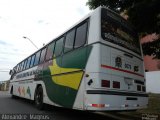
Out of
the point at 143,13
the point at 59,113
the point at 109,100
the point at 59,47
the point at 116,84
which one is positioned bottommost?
the point at 59,113

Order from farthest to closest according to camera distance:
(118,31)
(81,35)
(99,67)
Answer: (118,31), (81,35), (99,67)

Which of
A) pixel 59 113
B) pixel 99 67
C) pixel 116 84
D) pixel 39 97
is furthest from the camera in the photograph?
pixel 39 97

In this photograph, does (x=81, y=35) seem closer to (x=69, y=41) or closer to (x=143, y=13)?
(x=69, y=41)

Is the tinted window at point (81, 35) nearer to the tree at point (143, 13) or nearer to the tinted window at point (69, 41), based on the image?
the tinted window at point (69, 41)

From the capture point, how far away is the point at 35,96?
12195mm

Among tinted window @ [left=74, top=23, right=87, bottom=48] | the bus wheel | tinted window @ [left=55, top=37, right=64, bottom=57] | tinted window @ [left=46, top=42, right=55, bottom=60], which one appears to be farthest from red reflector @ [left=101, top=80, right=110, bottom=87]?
the bus wheel

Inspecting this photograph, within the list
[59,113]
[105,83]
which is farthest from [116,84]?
[59,113]

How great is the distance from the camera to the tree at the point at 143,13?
9086 mm

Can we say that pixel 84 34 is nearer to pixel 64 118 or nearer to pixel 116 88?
pixel 116 88

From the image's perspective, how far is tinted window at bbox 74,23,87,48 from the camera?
25.6ft

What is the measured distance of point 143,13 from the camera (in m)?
9.44

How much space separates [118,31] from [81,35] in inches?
44.7

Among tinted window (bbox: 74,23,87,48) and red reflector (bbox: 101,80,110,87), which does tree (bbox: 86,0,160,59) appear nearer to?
tinted window (bbox: 74,23,87,48)

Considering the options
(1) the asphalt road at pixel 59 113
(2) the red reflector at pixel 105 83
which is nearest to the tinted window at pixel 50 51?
(1) the asphalt road at pixel 59 113
